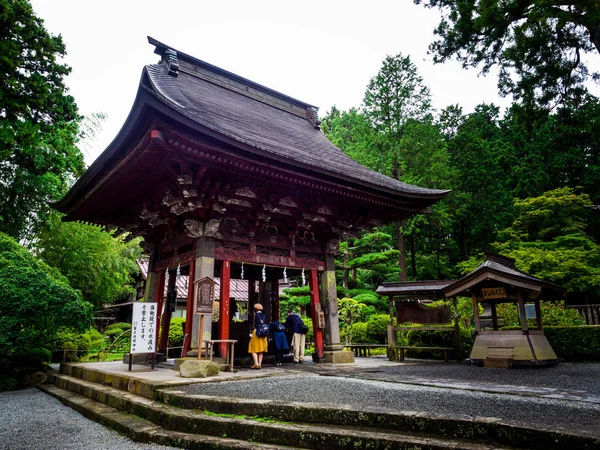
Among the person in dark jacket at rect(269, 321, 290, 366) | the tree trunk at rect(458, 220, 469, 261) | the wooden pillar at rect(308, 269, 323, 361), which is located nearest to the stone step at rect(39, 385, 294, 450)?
the person in dark jacket at rect(269, 321, 290, 366)

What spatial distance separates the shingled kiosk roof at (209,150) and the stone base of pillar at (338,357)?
3423 millimetres

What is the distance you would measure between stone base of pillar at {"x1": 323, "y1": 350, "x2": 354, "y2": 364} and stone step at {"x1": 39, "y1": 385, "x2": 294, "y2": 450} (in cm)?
479

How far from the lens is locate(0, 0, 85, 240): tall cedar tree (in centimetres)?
1098

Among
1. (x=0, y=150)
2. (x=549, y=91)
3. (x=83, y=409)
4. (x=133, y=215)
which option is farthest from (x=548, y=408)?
(x=0, y=150)

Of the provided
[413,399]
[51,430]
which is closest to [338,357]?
[413,399]

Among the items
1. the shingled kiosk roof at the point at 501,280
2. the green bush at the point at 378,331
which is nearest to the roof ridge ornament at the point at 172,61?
the shingled kiosk roof at the point at 501,280

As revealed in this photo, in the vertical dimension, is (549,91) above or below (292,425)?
above

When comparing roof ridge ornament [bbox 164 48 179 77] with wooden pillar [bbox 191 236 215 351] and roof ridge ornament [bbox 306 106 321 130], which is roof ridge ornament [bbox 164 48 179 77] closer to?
roof ridge ornament [bbox 306 106 321 130]

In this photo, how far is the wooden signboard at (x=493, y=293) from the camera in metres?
8.84

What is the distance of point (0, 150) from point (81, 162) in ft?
9.82

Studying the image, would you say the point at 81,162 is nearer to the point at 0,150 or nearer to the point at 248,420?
the point at 0,150

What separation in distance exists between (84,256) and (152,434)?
15017 millimetres

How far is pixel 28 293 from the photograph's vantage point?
8.42 metres

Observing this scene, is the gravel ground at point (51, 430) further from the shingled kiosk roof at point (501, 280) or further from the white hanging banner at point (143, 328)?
the shingled kiosk roof at point (501, 280)
